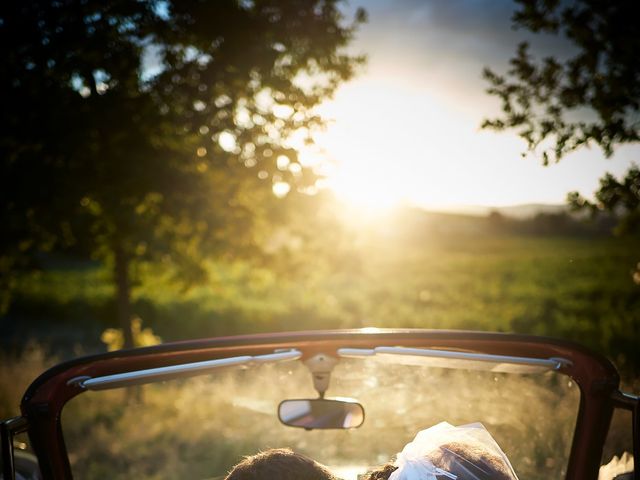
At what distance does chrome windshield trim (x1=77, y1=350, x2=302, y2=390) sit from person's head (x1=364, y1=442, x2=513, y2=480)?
64 cm

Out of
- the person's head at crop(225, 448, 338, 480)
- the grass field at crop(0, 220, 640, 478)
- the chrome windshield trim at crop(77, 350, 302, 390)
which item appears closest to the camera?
the person's head at crop(225, 448, 338, 480)

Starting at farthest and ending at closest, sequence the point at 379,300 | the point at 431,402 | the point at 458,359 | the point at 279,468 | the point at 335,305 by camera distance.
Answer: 1. the point at 379,300
2. the point at 335,305
3. the point at 431,402
4. the point at 458,359
5. the point at 279,468

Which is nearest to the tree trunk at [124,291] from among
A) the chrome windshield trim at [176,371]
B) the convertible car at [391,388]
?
the convertible car at [391,388]

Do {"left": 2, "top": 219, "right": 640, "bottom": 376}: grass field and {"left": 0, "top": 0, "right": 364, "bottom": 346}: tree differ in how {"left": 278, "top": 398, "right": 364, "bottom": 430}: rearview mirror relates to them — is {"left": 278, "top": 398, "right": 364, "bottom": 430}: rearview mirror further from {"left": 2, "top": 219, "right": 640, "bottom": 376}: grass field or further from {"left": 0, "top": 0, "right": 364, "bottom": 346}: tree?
{"left": 2, "top": 219, "right": 640, "bottom": 376}: grass field

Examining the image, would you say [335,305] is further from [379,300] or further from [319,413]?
[319,413]

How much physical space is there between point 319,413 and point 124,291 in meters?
8.36

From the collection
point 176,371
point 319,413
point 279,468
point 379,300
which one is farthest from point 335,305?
point 279,468

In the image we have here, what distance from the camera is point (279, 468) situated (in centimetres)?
165

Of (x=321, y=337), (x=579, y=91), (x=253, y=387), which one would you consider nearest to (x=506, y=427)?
(x=321, y=337)

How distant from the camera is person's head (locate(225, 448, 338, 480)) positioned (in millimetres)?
1634

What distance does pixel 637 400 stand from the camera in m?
1.85

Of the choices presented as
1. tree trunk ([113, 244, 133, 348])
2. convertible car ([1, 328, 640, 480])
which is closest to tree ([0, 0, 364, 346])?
tree trunk ([113, 244, 133, 348])

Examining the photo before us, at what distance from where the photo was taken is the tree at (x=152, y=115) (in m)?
7.11

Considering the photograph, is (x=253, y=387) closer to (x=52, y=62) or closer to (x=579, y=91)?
(x=579, y=91)
